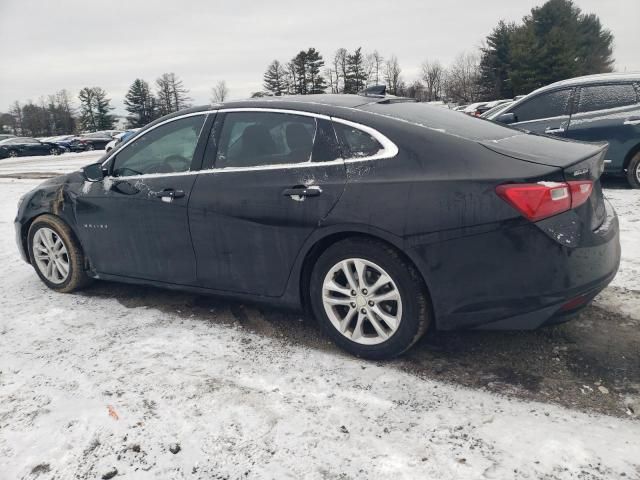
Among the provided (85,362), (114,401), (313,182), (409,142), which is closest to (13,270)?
(85,362)

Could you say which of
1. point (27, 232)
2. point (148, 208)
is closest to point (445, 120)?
point (148, 208)

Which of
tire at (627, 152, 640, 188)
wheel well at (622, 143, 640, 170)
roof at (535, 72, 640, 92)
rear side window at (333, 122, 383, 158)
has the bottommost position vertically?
tire at (627, 152, 640, 188)

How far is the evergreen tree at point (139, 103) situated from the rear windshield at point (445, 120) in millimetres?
85619

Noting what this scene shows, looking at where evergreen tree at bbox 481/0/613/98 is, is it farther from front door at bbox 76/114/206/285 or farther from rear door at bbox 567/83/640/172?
front door at bbox 76/114/206/285

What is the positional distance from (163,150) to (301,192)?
4.59 feet

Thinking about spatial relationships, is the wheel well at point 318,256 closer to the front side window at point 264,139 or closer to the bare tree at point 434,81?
the front side window at point 264,139

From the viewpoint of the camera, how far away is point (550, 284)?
103 inches

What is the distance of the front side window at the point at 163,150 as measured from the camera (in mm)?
3768

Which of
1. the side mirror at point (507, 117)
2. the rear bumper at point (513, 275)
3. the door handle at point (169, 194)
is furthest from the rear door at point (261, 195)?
the side mirror at point (507, 117)

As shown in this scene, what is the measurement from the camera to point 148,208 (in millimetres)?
3838

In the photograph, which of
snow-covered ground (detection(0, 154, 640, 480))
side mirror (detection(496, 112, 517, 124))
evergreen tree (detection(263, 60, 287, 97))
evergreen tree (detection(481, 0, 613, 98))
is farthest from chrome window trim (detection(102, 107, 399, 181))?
evergreen tree (detection(263, 60, 287, 97))

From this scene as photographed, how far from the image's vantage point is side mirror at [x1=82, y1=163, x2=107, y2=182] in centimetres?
417

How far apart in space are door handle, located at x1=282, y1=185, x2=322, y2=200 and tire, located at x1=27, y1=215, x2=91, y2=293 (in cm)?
230

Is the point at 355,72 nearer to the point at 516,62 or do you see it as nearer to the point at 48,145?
the point at 516,62
